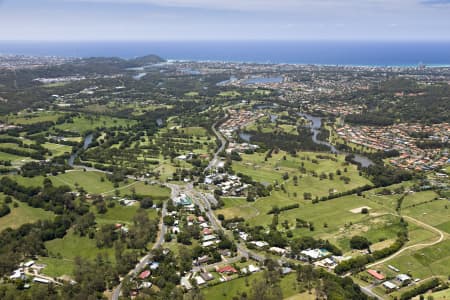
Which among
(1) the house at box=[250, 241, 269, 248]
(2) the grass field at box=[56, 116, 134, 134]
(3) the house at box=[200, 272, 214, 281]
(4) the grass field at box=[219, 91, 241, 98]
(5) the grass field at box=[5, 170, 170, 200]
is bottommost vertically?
(3) the house at box=[200, 272, 214, 281]

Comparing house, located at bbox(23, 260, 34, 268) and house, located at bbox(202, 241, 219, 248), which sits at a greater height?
house, located at bbox(202, 241, 219, 248)

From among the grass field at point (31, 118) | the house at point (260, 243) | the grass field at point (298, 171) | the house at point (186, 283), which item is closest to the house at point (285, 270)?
the house at point (260, 243)

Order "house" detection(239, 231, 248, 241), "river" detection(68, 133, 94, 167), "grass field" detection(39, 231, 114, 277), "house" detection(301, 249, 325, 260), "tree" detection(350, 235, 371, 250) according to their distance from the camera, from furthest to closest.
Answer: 1. "river" detection(68, 133, 94, 167)
2. "house" detection(239, 231, 248, 241)
3. "tree" detection(350, 235, 371, 250)
4. "house" detection(301, 249, 325, 260)
5. "grass field" detection(39, 231, 114, 277)

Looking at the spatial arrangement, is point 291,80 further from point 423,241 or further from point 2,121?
point 423,241

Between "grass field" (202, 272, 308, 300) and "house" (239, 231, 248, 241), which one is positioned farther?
"house" (239, 231, 248, 241)

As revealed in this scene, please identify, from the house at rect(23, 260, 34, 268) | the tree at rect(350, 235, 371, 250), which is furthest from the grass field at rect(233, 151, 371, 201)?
the house at rect(23, 260, 34, 268)

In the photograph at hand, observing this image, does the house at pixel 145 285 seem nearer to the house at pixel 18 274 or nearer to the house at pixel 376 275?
the house at pixel 18 274

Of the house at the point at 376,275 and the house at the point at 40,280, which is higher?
the house at the point at 376,275

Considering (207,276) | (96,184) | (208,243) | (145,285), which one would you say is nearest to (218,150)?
(96,184)

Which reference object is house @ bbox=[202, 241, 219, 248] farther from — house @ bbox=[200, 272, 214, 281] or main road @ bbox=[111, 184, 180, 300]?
house @ bbox=[200, 272, 214, 281]
